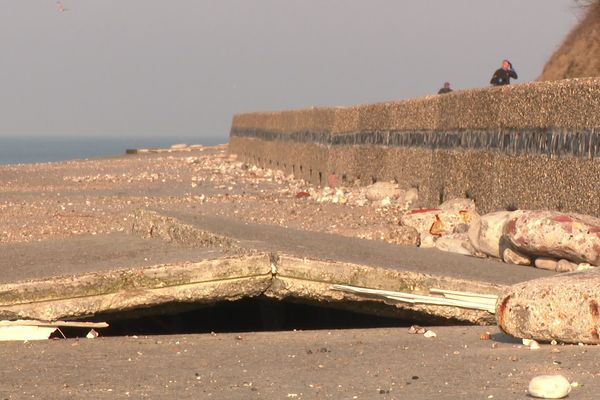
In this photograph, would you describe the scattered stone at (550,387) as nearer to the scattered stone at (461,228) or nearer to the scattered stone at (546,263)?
the scattered stone at (546,263)

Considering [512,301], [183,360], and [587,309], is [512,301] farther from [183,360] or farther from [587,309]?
[183,360]

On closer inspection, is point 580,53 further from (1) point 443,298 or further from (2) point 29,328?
(2) point 29,328

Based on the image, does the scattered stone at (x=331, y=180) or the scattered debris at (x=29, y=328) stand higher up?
the scattered stone at (x=331, y=180)

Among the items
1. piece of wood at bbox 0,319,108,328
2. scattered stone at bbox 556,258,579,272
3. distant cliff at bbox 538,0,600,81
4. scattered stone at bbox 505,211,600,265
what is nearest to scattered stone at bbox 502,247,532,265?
scattered stone at bbox 505,211,600,265

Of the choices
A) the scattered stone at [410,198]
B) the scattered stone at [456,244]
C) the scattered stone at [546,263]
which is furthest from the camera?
the scattered stone at [410,198]

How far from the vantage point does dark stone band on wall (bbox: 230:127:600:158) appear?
29.0ft

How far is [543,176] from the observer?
31.2 feet

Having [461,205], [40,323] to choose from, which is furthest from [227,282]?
[461,205]

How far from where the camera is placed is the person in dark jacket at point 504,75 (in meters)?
22.1

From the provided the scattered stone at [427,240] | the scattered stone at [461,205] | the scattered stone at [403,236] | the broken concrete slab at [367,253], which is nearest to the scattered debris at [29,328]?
the broken concrete slab at [367,253]

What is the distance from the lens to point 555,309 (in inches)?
216

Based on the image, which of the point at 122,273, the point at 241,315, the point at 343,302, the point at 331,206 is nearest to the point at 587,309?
the point at 343,302

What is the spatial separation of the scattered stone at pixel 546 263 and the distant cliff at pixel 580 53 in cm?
1689

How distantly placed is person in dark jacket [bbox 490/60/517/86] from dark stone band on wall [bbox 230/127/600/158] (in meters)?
4.60
